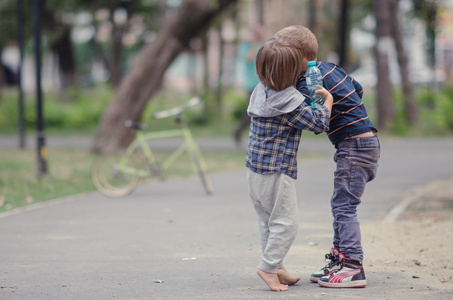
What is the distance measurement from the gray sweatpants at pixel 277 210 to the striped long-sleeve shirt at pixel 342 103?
481 millimetres

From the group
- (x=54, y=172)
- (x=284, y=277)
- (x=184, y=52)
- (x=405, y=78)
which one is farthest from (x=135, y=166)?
(x=405, y=78)

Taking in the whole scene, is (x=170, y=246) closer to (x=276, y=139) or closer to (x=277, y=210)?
(x=277, y=210)

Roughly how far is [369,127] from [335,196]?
505mm

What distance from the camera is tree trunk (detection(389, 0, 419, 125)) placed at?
71.4 ft

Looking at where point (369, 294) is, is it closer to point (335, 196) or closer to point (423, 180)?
point (335, 196)

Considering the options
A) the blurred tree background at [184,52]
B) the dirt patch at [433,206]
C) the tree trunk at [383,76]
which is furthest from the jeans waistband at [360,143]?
the tree trunk at [383,76]

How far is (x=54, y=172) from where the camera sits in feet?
42.2

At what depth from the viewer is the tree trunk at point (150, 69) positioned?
630 inches

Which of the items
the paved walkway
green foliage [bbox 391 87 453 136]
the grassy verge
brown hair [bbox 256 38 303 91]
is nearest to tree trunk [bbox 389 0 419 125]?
green foliage [bbox 391 87 453 136]

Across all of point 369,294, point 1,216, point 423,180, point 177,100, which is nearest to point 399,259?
point 369,294

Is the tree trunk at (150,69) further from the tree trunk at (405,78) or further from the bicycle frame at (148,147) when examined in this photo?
the tree trunk at (405,78)

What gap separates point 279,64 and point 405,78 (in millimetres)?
18661

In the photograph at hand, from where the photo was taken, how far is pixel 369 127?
4.98 m

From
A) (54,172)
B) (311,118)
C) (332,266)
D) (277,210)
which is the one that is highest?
(311,118)
